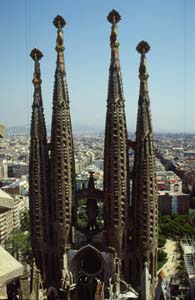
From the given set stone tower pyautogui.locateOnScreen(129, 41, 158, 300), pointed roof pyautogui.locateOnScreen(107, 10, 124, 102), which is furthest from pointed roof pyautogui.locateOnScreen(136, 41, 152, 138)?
pointed roof pyautogui.locateOnScreen(107, 10, 124, 102)

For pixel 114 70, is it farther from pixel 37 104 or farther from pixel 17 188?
pixel 17 188

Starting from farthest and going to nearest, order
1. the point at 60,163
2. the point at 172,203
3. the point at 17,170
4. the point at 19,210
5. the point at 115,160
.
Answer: the point at 17,170, the point at 172,203, the point at 19,210, the point at 60,163, the point at 115,160

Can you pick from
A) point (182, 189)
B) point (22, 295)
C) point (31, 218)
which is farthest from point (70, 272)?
point (182, 189)

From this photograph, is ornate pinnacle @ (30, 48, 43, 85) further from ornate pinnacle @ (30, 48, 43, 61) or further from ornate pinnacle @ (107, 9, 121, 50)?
ornate pinnacle @ (107, 9, 121, 50)

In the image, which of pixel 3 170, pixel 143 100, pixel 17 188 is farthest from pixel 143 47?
pixel 3 170

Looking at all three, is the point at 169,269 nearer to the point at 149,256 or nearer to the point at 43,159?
the point at 149,256

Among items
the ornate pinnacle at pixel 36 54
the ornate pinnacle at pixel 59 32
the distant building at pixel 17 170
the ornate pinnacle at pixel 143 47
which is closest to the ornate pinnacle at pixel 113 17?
the ornate pinnacle at pixel 143 47

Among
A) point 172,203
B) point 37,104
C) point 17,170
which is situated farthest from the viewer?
point 17,170
